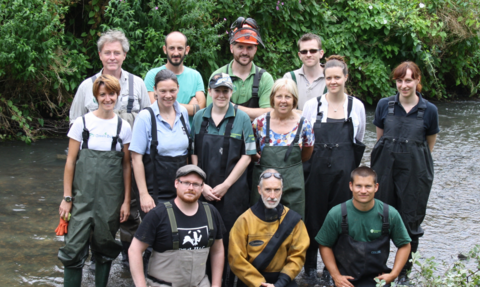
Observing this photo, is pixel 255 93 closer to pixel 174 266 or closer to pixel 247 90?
pixel 247 90

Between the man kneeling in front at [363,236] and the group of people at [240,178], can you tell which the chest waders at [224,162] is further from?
the man kneeling in front at [363,236]

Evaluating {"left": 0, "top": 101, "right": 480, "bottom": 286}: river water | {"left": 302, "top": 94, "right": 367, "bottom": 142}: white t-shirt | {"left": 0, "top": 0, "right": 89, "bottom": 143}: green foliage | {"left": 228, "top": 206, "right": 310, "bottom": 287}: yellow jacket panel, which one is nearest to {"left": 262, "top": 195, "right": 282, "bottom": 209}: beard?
{"left": 228, "top": 206, "right": 310, "bottom": 287}: yellow jacket panel

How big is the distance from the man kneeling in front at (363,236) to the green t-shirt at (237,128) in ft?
2.78

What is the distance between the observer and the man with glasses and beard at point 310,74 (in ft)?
15.6

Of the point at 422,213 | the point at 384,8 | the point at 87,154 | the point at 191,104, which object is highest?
the point at 384,8

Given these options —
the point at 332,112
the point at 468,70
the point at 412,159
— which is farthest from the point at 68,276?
the point at 468,70

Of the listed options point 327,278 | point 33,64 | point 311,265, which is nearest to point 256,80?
point 311,265

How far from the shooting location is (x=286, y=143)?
13.7ft

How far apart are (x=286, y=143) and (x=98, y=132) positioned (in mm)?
1485

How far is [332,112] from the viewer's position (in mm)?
4367

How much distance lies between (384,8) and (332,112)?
904 centimetres

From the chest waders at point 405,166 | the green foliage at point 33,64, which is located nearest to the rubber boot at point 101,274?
the chest waders at point 405,166

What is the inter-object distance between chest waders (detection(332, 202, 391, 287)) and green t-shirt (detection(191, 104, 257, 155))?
927mm

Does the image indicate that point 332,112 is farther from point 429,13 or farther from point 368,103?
point 429,13
